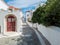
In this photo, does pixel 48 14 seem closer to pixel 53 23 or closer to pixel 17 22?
pixel 53 23

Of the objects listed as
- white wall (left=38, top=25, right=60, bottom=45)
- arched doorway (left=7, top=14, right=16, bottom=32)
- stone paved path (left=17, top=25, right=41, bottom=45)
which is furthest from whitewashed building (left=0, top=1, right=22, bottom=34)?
white wall (left=38, top=25, right=60, bottom=45)

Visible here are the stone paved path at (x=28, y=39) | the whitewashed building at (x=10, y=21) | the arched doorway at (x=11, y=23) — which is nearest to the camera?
the stone paved path at (x=28, y=39)

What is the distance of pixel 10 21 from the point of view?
91.8 ft

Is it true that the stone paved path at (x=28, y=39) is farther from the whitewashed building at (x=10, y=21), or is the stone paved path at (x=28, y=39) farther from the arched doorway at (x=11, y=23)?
the arched doorway at (x=11, y=23)

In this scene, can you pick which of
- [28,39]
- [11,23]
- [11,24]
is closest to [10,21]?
[11,23]

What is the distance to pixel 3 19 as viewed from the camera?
85.2ft

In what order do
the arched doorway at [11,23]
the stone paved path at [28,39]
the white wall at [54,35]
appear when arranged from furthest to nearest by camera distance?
1. the arched doorway at [11,23]
2. the stone paved path at [28,39]
3. the white wall at [54,35]

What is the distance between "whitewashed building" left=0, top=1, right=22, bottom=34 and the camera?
2589 cm

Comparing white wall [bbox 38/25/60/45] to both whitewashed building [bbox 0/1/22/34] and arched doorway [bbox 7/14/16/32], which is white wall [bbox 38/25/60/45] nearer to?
whitewashed building [bbox 0/1/22/34]

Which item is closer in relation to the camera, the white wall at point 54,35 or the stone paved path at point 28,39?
the white wall at point 54,35

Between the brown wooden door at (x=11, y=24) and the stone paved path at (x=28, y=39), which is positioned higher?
the brown wooden door at (x=11, y=24)

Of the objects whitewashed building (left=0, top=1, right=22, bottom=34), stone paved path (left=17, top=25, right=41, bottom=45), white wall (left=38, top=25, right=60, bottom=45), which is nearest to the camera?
white wall (left=38, top=25, right=60, bottom=45)

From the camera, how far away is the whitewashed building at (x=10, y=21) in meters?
25.9

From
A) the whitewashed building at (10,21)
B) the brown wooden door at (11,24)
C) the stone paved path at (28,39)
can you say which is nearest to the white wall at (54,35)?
the stone paved path at (28,39)
